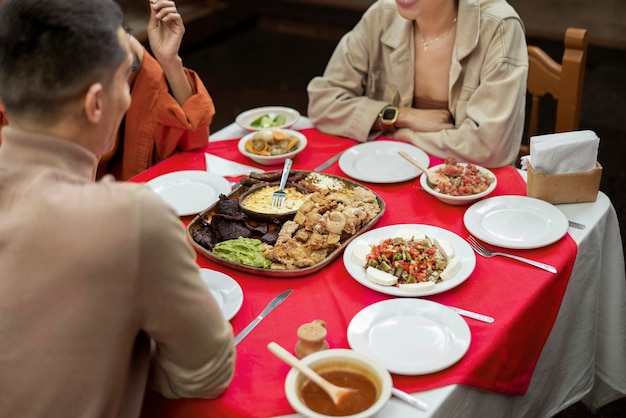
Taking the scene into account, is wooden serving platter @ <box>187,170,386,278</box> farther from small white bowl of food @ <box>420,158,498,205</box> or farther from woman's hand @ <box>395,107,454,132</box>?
woman's hand @ <box>395,107,454,132</box>

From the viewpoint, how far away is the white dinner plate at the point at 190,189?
206 centimetres

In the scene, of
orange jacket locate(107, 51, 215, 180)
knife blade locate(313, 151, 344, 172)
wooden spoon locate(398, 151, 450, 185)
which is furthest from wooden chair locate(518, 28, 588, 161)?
orange jacket locate(107, 51, 215, 180)

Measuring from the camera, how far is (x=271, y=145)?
2404 millimetres

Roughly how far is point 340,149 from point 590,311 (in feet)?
3.18

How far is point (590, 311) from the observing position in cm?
194

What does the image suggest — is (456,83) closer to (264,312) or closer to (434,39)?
(434,39)

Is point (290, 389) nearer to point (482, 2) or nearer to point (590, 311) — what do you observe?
point (590, 311)

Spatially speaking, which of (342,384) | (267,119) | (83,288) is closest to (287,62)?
(267,119)

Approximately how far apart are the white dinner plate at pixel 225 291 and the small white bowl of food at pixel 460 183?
27.2 inches

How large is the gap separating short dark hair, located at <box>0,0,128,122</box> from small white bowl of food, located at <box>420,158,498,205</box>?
3.75 feet

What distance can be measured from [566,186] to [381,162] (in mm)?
595

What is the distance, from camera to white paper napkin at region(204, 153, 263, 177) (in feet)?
7.53

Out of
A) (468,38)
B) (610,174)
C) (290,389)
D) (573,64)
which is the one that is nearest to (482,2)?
(468,38)

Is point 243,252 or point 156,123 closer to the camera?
point 243,252
